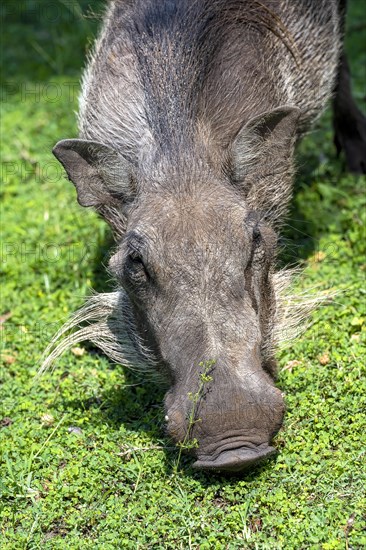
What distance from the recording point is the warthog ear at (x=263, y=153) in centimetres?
384

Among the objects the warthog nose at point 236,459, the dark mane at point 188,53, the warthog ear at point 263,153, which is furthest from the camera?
the dark mane at point 188,53

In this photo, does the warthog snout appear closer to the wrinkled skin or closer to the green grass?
the wrinkled skin

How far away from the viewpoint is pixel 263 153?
394 centimetres

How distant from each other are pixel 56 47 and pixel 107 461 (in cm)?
520

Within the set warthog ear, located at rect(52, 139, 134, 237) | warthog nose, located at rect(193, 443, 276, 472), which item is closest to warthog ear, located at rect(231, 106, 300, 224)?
warthog ear, located at rect(52, 139, 134, 237)

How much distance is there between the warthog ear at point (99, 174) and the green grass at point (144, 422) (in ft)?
2.73

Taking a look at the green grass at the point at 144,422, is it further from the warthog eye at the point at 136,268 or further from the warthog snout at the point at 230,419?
the warthog eye at the point at 136,268

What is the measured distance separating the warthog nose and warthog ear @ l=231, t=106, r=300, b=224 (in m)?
1.15

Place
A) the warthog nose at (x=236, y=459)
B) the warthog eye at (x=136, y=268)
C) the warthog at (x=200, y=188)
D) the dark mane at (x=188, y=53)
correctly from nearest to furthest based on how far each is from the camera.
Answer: the warthog nose at (x=236, y=459)
the warthog at (x=200, y=188)
the warthog eye at (x=136, y=268)
the dark mane at (x=188, y=53)

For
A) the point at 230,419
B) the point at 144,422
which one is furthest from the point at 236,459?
the point at 144,422

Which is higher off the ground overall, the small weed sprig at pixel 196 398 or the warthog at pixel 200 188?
the warthog at pixel 200 188

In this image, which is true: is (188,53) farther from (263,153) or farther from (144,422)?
(144,422)

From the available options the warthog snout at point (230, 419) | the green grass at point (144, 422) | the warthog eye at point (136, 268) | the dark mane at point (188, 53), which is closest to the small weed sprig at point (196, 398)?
the warthog snout at point (230, 419)

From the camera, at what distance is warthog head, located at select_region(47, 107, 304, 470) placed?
326 cm
